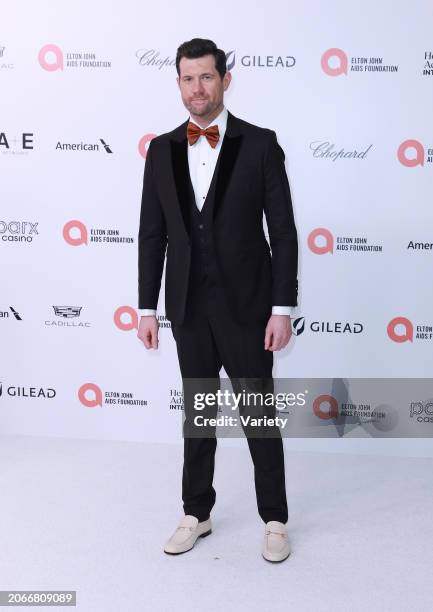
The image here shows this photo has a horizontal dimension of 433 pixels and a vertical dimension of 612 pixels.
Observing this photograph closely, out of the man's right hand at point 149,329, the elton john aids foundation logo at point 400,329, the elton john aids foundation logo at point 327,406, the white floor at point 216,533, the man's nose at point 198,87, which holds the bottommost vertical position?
the white floor at point 216,533

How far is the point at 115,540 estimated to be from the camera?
103 inches

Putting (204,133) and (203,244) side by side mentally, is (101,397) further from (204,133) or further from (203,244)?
(204,133)

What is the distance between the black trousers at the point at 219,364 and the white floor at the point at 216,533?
20cm

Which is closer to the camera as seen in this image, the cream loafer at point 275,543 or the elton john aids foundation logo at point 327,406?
the cream loafer at point 275,543

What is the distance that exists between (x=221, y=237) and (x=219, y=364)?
1.58ft

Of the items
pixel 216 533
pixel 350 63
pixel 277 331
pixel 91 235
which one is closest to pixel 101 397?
pixel 91 235

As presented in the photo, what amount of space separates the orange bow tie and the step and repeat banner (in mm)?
1105

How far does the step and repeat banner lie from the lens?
10.9ft

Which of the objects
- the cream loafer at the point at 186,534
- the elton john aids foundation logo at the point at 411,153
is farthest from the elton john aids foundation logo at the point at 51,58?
the cream loafer at the point at 186,534

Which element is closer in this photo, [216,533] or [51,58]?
[216,533]

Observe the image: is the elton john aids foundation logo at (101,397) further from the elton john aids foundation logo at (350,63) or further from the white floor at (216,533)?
the elton john aids foundation logo at (350,63)

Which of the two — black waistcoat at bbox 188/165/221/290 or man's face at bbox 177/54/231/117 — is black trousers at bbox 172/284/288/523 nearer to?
black waistcoat at bbox 188/165/221/290

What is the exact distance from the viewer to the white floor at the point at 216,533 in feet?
7.43

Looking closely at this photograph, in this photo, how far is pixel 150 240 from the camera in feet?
8.23
